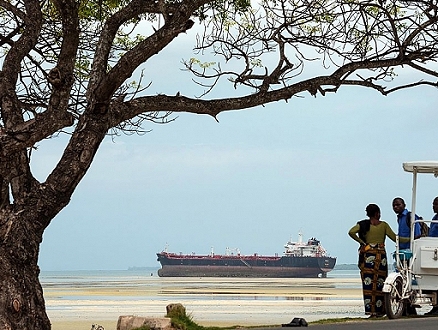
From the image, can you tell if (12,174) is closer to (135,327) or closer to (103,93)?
(103,93)

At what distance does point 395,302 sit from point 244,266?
2804 inches

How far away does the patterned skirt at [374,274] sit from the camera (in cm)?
1423

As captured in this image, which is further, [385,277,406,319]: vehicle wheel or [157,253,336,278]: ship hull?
[157,253,336,278]: ship hull

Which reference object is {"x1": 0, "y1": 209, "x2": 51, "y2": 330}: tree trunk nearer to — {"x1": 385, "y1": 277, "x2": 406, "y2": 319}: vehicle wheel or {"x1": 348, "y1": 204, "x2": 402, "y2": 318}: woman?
{"x1": 385, "y1": 277, "x2": 406, "y2": 319}: vehicle wheel

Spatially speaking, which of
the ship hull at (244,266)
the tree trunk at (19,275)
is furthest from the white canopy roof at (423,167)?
the ship hull at (244,266)

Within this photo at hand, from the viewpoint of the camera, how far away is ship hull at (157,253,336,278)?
3285 inches

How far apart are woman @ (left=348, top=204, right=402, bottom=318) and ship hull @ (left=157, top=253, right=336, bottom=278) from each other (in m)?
68.8

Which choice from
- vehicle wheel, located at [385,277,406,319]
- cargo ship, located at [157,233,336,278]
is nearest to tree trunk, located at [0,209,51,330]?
vehicle wheel, located at [385,277,406,319]

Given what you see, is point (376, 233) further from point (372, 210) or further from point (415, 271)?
point (415, 271)

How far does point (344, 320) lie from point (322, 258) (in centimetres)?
7329

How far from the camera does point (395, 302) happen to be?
13781 millimetres

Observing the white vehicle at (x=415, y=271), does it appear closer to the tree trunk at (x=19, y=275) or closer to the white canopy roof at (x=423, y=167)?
the white canopy roof at (x=423, y=167)

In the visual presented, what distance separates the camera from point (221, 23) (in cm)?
1402

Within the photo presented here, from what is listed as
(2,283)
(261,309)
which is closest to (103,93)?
(2,283)
